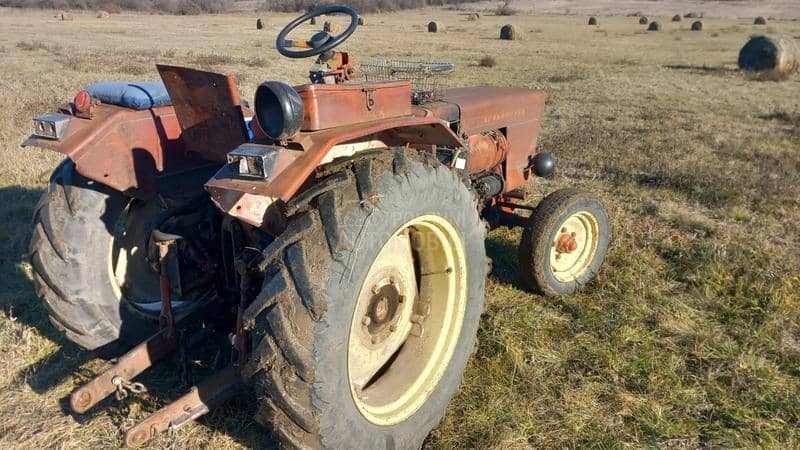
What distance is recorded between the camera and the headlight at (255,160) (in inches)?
77.8

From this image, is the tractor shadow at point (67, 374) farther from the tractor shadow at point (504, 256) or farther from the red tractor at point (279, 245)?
the tractor shadow at point (504, 256)

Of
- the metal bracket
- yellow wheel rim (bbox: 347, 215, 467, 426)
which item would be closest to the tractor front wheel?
yellow wheel rim (bbox: 347, 215, 467, 426)

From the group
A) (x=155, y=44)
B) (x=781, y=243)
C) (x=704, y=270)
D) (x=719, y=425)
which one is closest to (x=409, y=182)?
(x=719, y=425)

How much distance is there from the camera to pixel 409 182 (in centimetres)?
222

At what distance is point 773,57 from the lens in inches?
648

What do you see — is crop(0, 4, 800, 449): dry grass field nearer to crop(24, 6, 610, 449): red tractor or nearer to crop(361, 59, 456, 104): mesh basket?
crop(24, 6, 610, 449): red tractor

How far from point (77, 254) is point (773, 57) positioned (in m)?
19.4

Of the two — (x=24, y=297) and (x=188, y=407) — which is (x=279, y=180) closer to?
(x=188, y=407)

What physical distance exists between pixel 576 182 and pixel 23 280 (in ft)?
18.7

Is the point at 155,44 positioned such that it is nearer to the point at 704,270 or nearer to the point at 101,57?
the point at 101,57

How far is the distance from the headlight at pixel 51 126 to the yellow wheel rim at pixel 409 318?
1.63 metres

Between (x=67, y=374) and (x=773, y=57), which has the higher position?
(x=773, y=57)

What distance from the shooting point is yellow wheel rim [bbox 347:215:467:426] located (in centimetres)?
265

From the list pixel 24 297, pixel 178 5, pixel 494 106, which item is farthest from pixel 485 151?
pixel 178 5
